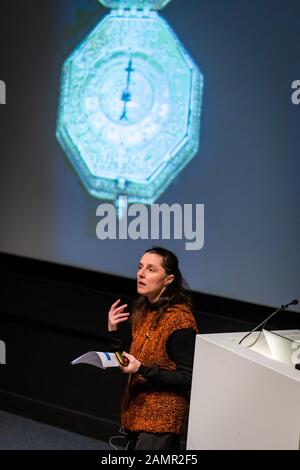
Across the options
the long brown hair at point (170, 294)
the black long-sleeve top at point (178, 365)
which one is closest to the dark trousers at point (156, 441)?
the black long-sleeve top at point (178, 365)

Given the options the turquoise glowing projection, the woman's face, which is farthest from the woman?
the turquoise glowing projection

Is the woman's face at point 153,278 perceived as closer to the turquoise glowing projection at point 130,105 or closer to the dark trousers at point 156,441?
the dark trousers at point 156,441

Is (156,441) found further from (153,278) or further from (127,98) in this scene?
(127,98)

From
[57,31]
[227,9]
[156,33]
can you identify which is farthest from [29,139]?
[227,9]

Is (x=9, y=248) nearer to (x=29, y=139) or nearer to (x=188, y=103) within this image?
(x=29, y=139)

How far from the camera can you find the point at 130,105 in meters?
4.38

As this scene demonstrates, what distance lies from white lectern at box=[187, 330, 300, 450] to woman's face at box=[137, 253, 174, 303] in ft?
0.79

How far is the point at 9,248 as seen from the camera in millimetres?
4730

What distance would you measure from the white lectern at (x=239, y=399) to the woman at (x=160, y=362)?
0.20 ft

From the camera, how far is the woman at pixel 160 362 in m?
2.90

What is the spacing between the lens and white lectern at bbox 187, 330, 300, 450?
258 centimetres

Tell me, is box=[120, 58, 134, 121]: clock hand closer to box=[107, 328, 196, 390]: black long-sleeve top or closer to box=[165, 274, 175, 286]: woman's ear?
box=[165, 274, 175, 286]: woman's ear

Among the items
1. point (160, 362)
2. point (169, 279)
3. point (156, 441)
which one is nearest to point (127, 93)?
point (169, 279)

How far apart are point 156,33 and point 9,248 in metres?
1.52
